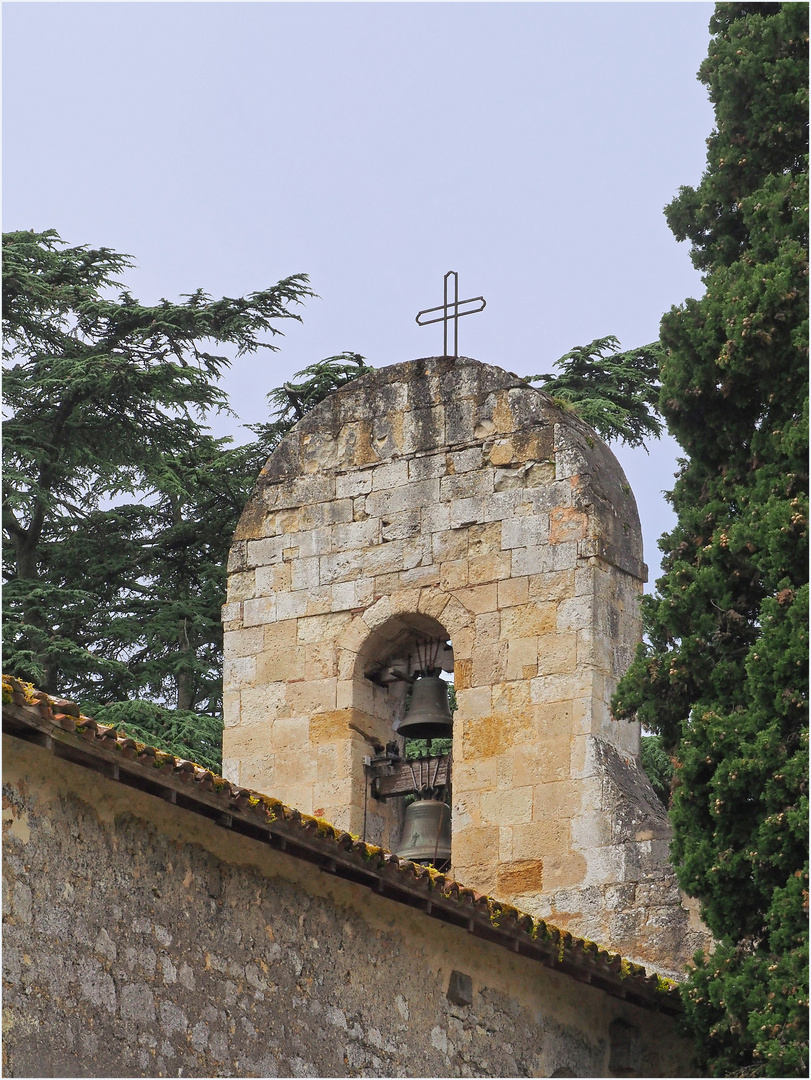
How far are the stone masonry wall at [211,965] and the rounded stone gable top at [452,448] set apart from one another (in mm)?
3078

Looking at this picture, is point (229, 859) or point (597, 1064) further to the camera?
point (597, 1064)

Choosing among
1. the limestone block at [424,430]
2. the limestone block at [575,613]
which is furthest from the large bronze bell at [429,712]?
the limestone block at [424,430]

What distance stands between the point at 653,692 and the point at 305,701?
9.02 feet

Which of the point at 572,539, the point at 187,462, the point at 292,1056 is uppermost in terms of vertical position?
the point at 187,462

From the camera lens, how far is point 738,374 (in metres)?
11.1

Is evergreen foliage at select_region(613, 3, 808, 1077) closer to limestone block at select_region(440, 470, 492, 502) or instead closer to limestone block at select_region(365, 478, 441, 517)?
limestone block at select_region(440, 470, 492, 502)

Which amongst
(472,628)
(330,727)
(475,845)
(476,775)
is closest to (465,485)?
(472,628)

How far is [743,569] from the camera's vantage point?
1081 centimetres

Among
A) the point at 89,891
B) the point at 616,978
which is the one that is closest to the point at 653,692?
the point at 616,978

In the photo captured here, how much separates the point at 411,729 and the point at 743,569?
108 inches

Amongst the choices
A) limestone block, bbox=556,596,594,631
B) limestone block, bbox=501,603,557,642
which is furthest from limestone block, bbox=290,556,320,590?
limestone block, bbox=556,596,594,631

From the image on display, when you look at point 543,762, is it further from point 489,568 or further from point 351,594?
point 351,594

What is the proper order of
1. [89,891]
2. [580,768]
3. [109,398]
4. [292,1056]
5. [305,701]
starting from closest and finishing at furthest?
1. [89,891]
2. [292,1056]
3. [580,768]
4. [305,701]
5. [109,398]

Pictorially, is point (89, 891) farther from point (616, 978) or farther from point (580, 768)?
point (580, 768)
